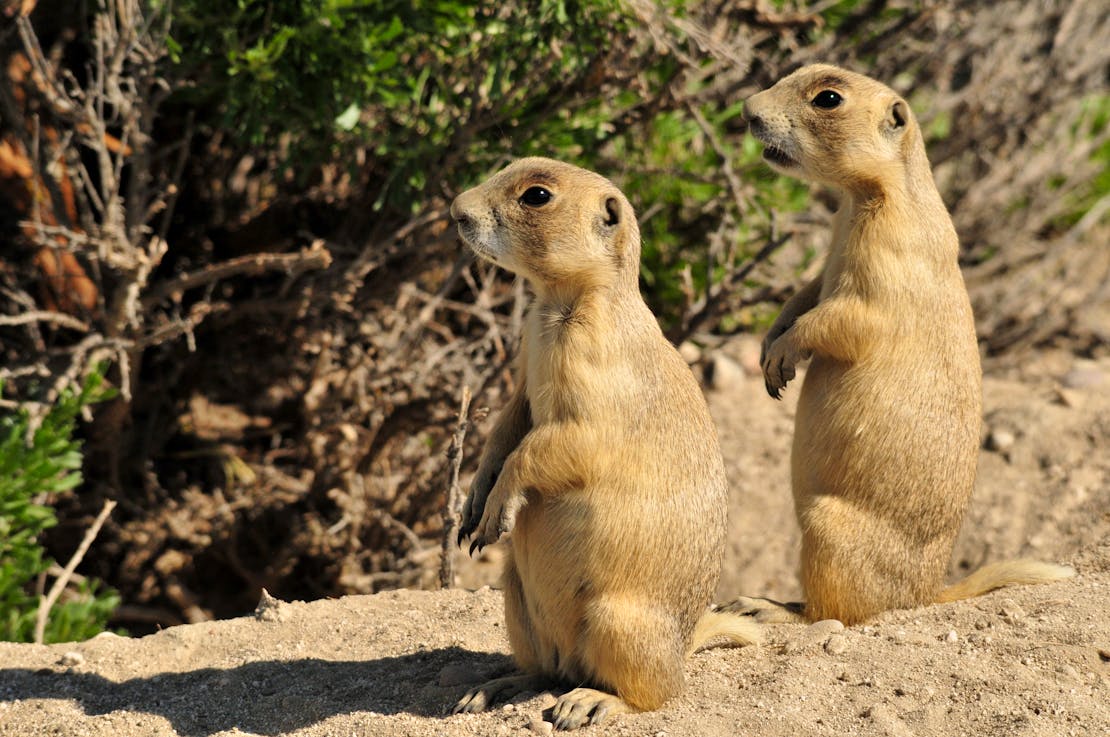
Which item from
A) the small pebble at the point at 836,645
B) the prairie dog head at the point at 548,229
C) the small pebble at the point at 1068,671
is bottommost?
the small pebble at the point at 836,645

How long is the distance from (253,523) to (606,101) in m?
3.30

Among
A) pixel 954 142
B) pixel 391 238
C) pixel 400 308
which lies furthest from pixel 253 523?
pixel 954 142

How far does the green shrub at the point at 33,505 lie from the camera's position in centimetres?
577

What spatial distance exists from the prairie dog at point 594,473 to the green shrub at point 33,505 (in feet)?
7.50

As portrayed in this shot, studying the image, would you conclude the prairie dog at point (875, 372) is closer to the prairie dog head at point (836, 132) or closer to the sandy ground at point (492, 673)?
the prairie dog head at point (836, 132)

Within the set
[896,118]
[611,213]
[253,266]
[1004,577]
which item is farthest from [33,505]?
[1004,577]

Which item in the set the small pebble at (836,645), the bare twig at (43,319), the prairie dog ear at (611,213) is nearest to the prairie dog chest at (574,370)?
the prairie dog ear at (611,213)

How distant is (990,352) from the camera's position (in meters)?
10.9

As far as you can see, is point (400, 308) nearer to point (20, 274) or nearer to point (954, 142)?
point (20, 274)

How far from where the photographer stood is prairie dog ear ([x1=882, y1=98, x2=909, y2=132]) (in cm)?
563

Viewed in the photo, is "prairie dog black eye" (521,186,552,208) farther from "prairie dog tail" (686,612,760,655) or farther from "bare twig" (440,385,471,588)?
"prairie dog tail" (686,612,760,655)

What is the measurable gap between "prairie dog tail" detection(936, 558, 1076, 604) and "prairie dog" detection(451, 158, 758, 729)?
161 centimetres

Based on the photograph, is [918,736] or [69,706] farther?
[69,706]

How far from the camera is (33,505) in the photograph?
5.98 metres
